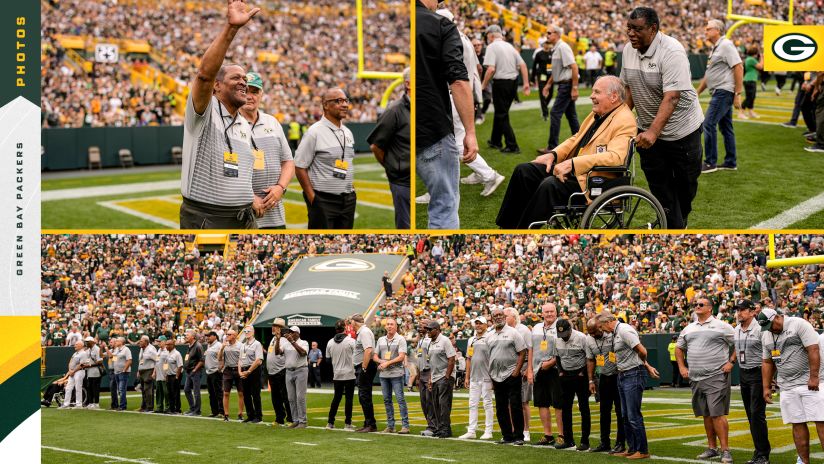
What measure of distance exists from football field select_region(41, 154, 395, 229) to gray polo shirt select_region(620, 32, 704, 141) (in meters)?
5.63

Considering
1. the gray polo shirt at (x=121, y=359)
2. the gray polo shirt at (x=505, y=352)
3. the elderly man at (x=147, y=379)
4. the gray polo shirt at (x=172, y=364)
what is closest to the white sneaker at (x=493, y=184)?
the gray polo shirt at (x=505, y=352)

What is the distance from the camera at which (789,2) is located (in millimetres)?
6422

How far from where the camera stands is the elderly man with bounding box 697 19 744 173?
22.7ft

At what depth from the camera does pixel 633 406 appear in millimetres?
6305

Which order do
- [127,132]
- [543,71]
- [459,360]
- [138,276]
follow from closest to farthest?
[543,71] → [459,360] → [138,276] → [127,132]

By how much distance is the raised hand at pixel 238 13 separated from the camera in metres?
4.07

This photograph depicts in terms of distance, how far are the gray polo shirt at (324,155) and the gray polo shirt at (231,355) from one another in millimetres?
3422

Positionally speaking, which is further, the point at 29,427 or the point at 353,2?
the point at 353,2

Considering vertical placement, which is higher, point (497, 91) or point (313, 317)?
point (497, 91)

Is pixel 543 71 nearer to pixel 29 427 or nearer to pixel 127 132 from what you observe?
pixel 29 427

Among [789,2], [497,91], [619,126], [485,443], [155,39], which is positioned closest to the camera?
[619,126]

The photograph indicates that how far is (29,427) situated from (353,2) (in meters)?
33.0

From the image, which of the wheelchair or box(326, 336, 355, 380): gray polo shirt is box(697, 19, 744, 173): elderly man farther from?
box(326, 336, 355, 380): gray polo shirt

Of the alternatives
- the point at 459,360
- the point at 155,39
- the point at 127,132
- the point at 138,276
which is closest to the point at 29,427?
the point at 459,360
